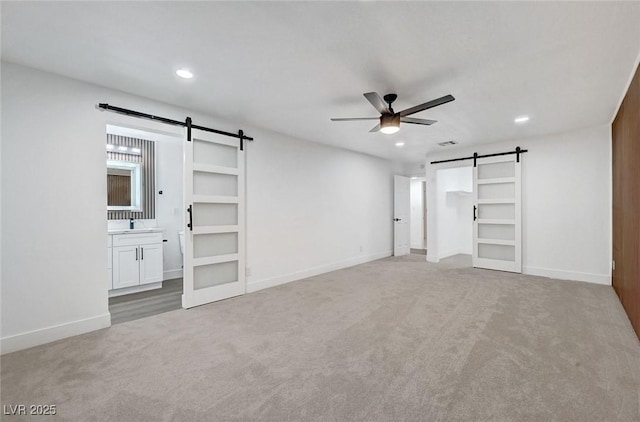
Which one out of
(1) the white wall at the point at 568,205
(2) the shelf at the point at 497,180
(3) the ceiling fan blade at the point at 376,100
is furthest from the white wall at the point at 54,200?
(1) the white wall at the point at 568,205

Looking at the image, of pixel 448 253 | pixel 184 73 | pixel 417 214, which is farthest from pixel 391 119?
pixel 417 214

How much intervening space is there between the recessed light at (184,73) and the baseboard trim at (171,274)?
3.59 m

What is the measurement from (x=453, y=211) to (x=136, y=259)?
23.5ft

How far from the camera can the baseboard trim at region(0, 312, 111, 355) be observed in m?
2.44

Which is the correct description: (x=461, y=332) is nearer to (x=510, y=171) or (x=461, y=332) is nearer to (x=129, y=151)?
(x=510, y=171)

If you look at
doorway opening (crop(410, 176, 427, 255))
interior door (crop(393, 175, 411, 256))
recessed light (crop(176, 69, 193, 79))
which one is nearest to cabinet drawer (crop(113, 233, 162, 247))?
recessed light (crop(176, 69, 193, 79))

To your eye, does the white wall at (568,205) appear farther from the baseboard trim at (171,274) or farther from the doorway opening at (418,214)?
the baseboard trim at (171,274)

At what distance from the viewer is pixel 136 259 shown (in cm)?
425

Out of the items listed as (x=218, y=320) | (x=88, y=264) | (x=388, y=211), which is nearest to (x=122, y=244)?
(x=88, y=264)

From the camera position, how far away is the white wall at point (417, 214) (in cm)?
895

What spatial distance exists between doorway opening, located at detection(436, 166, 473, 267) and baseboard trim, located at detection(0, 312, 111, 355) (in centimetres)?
608

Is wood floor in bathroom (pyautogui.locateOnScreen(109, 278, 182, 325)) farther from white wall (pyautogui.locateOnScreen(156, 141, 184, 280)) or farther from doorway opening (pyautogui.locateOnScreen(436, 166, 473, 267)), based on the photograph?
doorway opening (pyautogui.locateOnScreen(436, 166, 473, 267))

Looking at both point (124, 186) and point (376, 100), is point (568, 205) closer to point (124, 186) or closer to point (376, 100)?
point (376, 100)

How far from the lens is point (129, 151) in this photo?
15.4 ft
